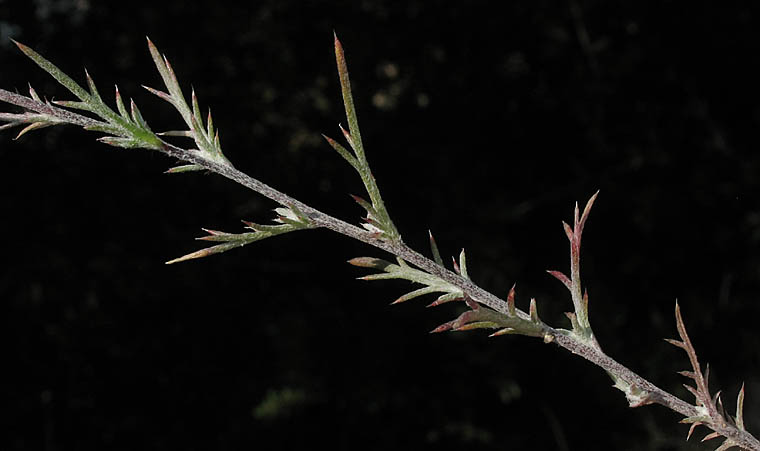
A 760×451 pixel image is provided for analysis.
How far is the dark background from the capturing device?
78.4 inches

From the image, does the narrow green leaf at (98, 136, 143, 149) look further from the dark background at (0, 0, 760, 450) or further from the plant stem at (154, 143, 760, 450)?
the dark background at (0, 0, 760, 450)

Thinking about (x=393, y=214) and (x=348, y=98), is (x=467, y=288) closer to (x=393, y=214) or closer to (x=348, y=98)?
(x=348, y=98)

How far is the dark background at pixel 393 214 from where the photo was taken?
6.53ft

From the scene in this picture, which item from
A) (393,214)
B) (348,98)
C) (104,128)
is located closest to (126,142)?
(104,128)

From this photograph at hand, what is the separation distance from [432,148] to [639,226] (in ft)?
2.50

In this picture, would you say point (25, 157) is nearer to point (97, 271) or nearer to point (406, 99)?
point (97, 271)

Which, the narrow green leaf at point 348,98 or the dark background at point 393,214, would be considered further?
the dark background at point 393,214

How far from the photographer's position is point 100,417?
6.47 ft

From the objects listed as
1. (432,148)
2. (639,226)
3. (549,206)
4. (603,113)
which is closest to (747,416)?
(639,226)

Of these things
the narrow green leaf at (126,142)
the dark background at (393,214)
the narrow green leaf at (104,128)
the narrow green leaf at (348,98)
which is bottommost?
the dark background at (393,214)

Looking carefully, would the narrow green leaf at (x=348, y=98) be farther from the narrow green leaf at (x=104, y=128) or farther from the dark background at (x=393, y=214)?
the dark background at (x=393, y=214)

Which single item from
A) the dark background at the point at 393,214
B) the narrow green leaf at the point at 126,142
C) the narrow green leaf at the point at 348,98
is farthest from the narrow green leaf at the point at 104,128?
the dark background at the point at 393,214

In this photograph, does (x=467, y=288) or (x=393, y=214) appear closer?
(x=467, y=288)

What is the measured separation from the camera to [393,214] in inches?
88.1
